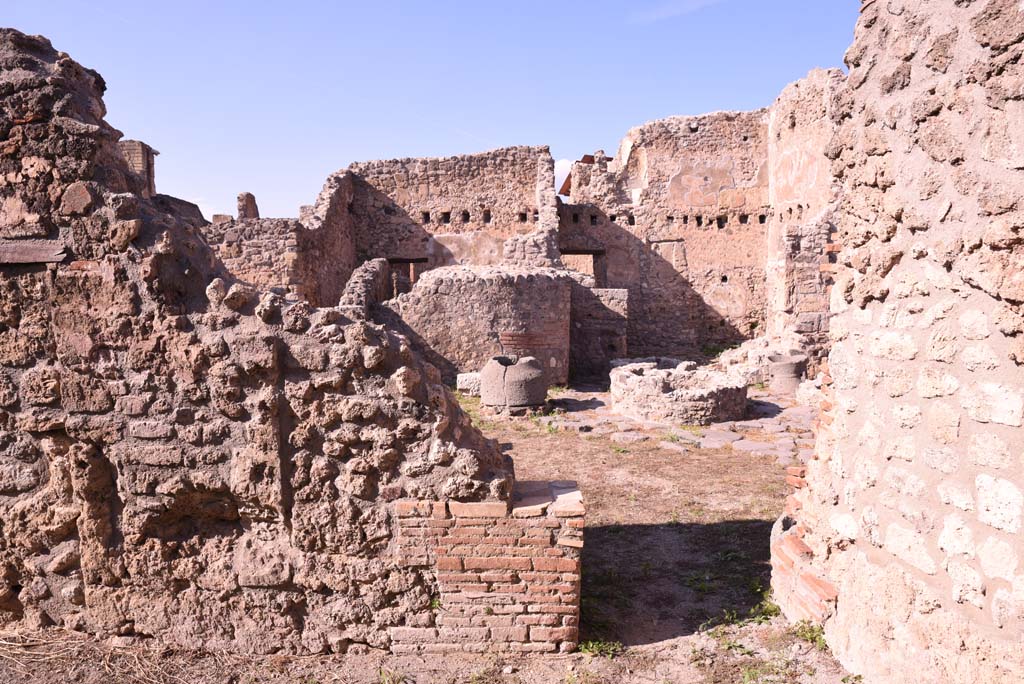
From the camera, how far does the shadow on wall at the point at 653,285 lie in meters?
16.8

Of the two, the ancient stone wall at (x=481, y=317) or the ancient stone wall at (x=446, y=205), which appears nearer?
the ancient stone wall at (x=481, y=317)

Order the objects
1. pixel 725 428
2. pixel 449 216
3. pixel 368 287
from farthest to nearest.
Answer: pixel 449 216
pixel 368 287
pixel 725 428

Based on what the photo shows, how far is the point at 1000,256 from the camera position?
248cm

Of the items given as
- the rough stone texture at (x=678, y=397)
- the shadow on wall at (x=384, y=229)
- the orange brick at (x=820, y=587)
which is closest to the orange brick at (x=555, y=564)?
the orange brick at (x=820, y=587)

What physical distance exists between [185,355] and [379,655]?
189 centimetres

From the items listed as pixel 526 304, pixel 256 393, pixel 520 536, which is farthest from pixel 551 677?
pixel 526 304

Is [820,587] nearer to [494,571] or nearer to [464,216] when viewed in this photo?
[494,571]

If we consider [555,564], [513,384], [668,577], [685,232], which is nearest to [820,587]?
[668,577]

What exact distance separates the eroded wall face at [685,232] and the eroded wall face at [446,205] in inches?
56.7

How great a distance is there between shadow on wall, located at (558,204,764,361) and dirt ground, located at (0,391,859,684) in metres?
10.1

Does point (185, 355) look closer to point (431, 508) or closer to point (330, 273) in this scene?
point (431, 508)

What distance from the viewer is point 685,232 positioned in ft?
55.8

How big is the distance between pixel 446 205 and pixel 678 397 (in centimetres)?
1010

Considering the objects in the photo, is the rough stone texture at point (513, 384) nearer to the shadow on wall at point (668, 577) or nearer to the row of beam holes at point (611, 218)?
the shadow on wall at point (668, 577)
